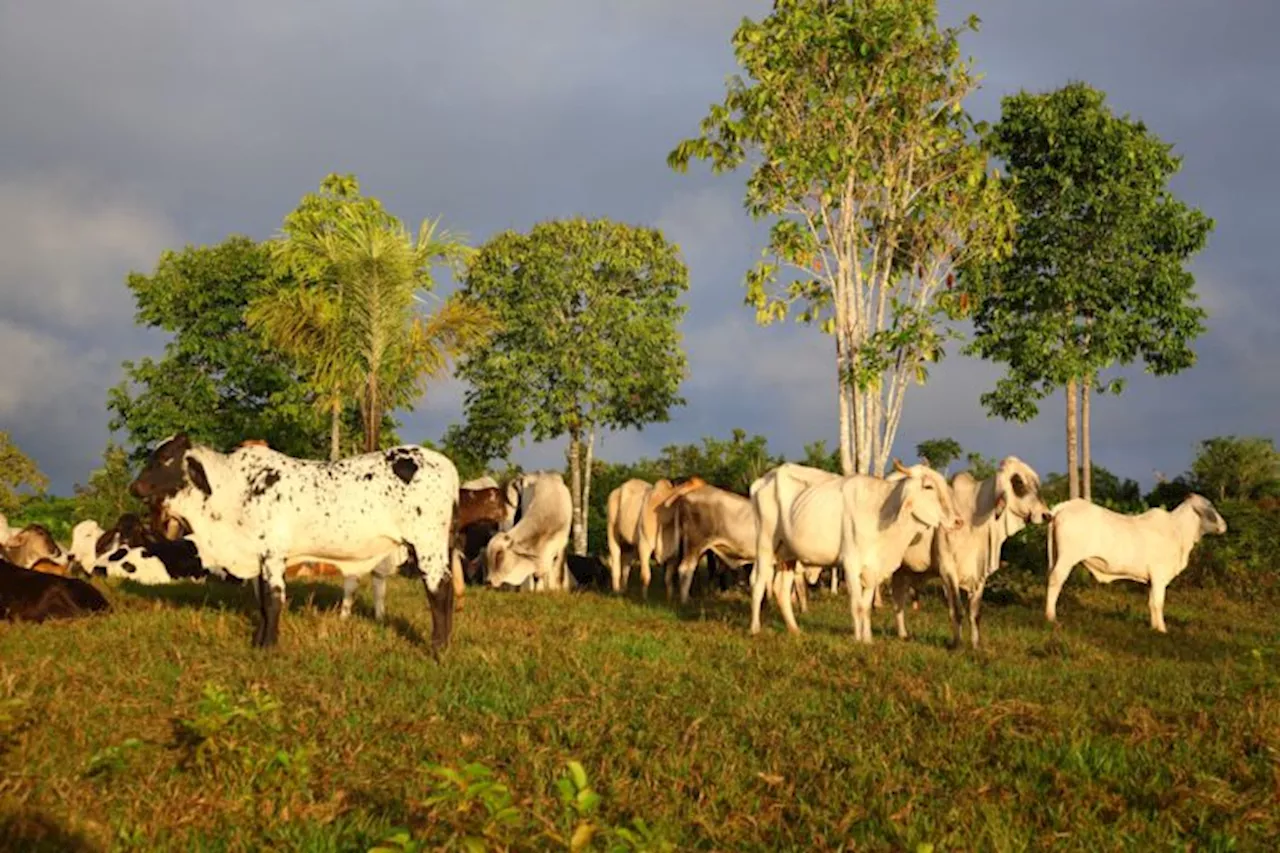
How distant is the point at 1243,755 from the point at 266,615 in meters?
8.53

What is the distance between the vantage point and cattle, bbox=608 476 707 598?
19469 mm

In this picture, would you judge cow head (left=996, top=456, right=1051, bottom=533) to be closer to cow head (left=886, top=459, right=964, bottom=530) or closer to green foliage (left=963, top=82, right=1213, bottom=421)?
cow head (left=886, top=459, right=964, bottom=530)

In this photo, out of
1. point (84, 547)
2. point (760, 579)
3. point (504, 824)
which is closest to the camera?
point (504, 824)

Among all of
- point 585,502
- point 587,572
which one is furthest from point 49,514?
point 587,572

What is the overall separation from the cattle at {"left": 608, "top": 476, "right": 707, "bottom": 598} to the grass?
24.3 ft

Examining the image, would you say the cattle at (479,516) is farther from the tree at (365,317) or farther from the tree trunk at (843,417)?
the tree trunk at (843,417)

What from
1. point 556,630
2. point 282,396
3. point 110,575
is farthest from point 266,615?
point 282,396

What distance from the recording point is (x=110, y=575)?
19109 mm

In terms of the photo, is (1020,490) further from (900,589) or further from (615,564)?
(615,564)

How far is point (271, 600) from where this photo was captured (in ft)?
34.2

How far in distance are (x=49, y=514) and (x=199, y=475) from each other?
32605 mm

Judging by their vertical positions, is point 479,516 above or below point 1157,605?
above

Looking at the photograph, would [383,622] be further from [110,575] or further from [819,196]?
[819,196]

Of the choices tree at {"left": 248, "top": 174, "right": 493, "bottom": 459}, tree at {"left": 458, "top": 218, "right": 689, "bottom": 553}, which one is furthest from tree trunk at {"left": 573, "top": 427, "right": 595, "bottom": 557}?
tree at {"left": 248, "top": 174, "right": 493, "bottom": 459}
